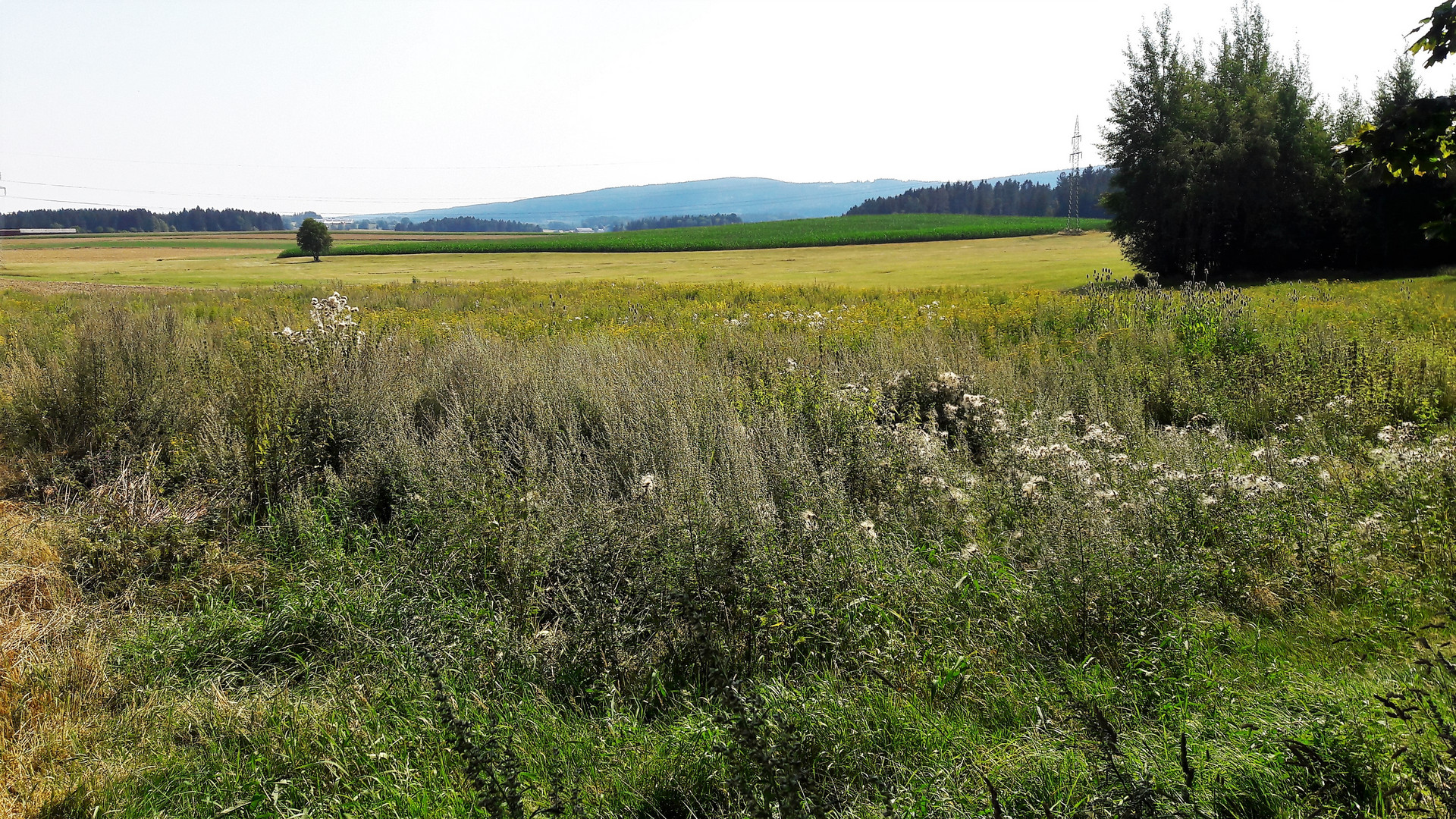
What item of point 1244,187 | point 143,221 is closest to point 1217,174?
point 1244,187

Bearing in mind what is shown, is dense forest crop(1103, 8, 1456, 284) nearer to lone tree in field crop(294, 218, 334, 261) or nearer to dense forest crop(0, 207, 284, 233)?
lone tree in field crop(294, 218, 334, 261)

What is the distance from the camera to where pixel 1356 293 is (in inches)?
679

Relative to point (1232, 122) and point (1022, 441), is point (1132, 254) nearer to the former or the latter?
point (1232, 122)

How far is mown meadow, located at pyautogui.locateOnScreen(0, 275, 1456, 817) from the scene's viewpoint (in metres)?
3.03

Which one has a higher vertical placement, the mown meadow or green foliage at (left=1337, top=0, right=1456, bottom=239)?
green foliage at (left=1337, top=0, right=1456, bottom=239)

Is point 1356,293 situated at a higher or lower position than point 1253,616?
higher

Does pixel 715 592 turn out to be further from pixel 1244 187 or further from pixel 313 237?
pixel 313 237

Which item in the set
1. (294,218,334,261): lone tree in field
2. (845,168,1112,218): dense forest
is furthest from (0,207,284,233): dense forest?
(845,168,1112,218): dense forest

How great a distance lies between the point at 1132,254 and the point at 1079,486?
101ft

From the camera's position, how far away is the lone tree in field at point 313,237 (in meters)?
63.1

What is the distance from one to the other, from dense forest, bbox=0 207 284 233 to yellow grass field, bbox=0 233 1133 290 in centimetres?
8770

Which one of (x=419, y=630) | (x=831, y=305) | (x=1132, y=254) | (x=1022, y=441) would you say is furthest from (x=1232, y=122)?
(x=419, y=630)

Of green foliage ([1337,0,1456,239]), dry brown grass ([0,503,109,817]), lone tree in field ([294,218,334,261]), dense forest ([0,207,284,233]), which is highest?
dense forest ([0,207,284,233])

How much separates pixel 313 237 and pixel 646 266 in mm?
32665
